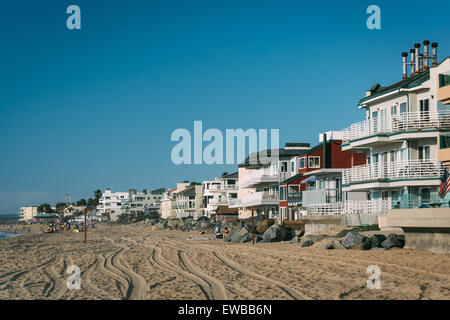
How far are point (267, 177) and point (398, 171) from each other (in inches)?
1343

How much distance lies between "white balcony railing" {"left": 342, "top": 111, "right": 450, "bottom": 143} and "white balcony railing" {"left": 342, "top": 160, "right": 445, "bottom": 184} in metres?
2.20

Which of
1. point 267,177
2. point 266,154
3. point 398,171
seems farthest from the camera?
point 266,154

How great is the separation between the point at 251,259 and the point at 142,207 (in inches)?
6467

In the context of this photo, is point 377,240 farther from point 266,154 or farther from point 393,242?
point 266,154

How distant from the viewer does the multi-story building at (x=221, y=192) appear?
9675 centimetres

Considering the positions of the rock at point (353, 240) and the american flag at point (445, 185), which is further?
the rock at point (353, 240)

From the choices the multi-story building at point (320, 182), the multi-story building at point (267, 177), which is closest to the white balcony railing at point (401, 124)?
the multi-story building at point (320, 182)

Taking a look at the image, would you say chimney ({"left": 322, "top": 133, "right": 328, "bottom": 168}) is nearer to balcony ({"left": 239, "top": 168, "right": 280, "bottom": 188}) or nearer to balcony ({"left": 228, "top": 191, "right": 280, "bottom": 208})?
balcony ({"left": 228, "top": 191, "right": 280, "bottom": 208})

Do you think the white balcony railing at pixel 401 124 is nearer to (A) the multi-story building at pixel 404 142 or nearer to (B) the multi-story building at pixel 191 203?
(A) the multi-story building at pixel 404 142

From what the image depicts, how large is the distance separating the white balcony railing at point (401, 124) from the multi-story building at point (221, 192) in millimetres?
56675

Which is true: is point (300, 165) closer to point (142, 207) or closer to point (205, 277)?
point (205, 277)

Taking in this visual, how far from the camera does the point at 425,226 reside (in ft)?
80.5

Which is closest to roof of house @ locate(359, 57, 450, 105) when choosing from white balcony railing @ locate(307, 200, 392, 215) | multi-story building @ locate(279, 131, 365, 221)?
multi-story building @ locate(279, 131, 365, 221)

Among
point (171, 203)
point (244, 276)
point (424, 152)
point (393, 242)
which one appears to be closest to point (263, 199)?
point (424, 152)
